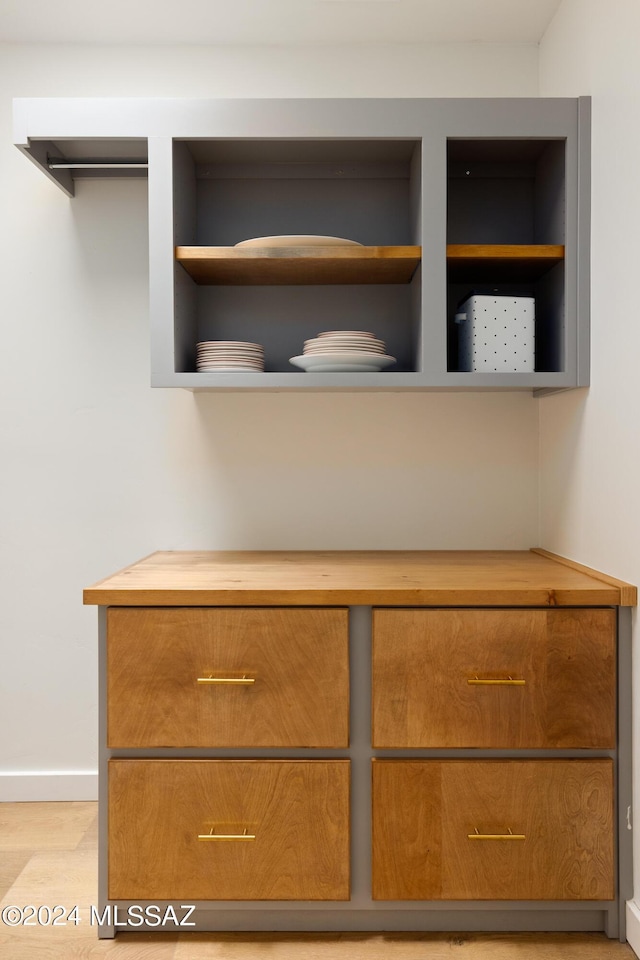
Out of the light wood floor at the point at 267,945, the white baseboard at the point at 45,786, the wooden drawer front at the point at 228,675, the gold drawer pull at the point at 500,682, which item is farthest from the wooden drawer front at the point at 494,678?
the white baseboard at the point at 45,786

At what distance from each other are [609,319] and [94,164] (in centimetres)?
147

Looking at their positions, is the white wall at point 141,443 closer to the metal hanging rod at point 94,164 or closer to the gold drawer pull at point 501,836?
the metal hanging rod at point 94,164

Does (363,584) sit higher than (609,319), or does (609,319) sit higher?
(609,319)

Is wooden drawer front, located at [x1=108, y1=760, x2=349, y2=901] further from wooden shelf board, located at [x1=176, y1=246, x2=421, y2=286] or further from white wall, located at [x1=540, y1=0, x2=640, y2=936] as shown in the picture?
wooden shelf board, located at [x1=176, y1=246, x2=421, y2=286]

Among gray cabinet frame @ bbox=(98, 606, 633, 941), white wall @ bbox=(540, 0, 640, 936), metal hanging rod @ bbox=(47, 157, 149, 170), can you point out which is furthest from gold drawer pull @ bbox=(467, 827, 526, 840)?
metal hanging rod @ bbox=(47, 157, 149, 170)

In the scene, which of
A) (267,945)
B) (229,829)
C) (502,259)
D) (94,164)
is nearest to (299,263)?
(502,259)

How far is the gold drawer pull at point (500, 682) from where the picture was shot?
5.23 feet

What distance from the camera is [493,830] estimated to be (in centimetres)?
160

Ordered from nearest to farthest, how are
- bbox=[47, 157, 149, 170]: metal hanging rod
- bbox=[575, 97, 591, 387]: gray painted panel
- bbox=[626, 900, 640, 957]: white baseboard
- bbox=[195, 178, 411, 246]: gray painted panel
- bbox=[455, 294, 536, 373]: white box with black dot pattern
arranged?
bbox=[626, 900, 640, 957]: white baseboard → bbox=[575, 97, 591, 387]: gray painted panel → bbox=[455, 294, 536, 373]: white box with black dot pattern → bbox=[47, 157, 149, 170]: metal hanging rod → bbox=[195, 178, 411, 246]: gray painted panel

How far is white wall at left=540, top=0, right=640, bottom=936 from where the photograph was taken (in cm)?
158

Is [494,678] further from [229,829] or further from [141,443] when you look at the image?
[141,443]

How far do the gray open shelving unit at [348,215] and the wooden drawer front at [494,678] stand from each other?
62 cm

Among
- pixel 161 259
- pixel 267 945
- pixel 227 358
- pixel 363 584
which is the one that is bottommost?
pixel 267 945

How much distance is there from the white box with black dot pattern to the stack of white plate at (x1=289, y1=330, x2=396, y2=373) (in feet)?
0.77
